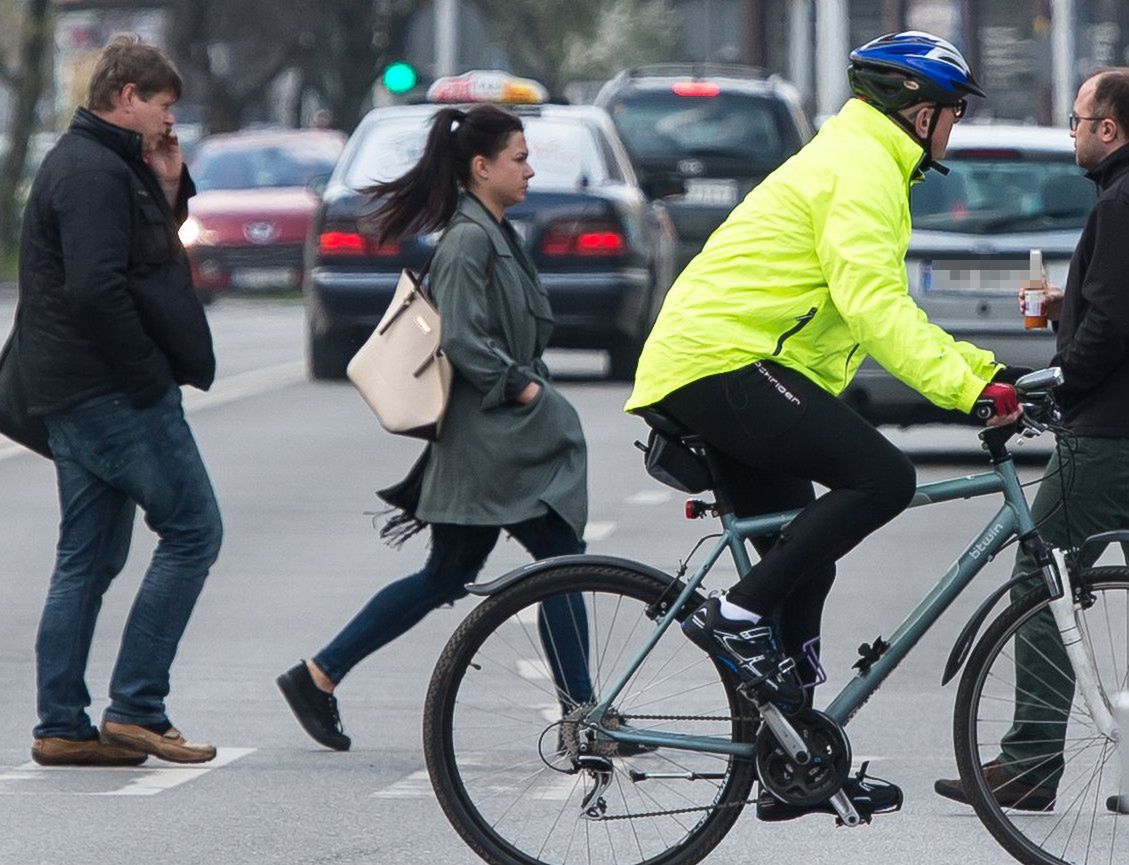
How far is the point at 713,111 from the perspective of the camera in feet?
73.9

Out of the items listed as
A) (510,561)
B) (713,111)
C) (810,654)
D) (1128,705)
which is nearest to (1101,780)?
(1128,705)

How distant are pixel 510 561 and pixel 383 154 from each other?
6.94 m

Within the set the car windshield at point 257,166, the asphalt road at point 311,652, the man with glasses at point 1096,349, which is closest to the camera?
the asphalt road at point 311,652

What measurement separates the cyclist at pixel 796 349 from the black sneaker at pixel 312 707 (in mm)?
1844

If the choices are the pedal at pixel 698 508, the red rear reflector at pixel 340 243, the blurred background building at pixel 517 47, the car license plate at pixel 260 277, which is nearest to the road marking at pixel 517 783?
the pedal at pixel 698 508

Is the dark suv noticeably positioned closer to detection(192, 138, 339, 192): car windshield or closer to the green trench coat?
detection(192, 138, 339, 192): car windshield

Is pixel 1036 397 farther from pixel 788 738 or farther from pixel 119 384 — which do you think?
pixel 119 384

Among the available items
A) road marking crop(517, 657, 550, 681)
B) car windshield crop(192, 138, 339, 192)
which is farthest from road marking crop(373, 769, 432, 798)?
car windshield crop(192, 138, 339, 192)

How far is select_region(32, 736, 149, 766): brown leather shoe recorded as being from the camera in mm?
7137

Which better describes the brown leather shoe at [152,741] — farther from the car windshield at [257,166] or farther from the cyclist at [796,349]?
the car windshield at [257,166]

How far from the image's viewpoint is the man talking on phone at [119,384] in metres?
7.03

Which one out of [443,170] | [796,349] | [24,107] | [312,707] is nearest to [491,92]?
[443,170]

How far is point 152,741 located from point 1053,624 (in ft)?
7.87

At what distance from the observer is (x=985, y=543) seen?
19.1 ft
